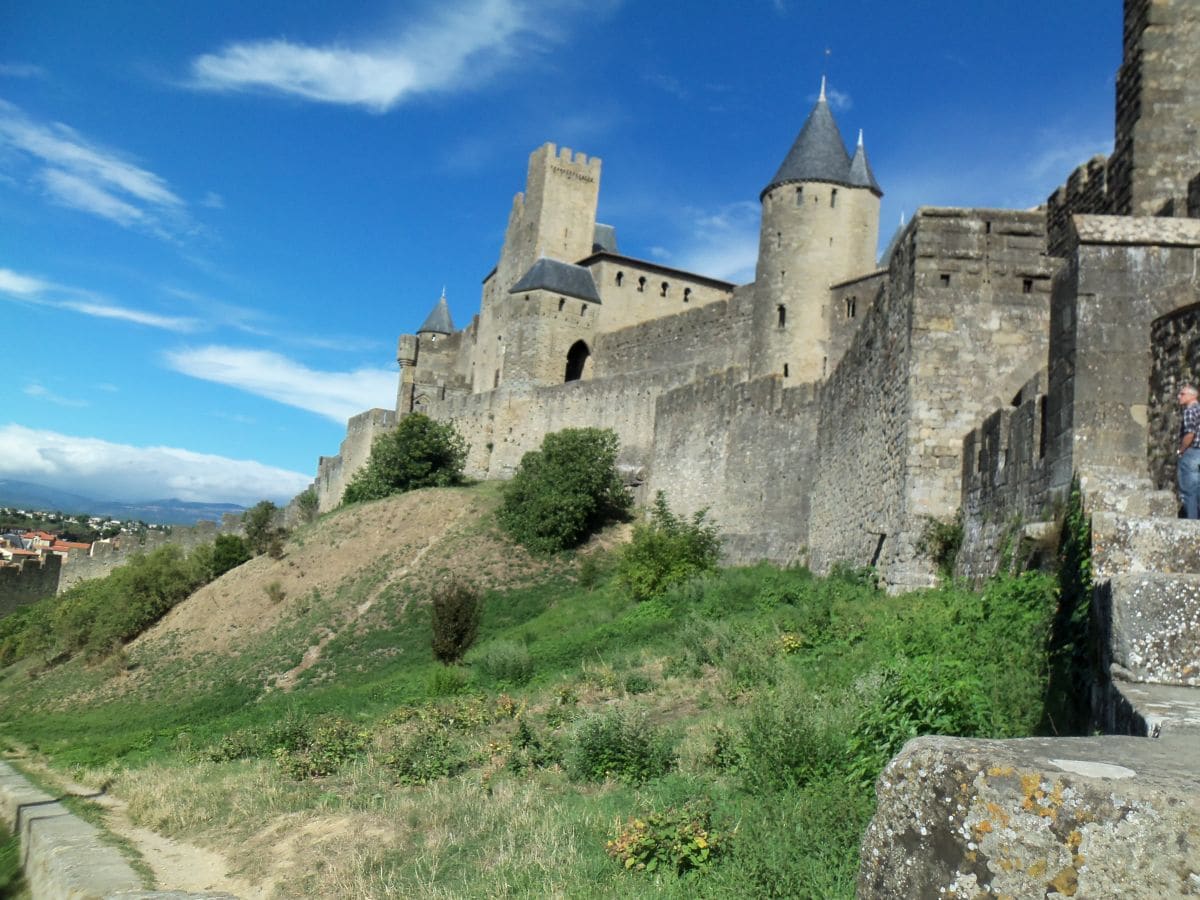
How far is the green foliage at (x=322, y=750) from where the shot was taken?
10062 mm

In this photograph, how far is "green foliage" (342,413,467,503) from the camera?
4009cm

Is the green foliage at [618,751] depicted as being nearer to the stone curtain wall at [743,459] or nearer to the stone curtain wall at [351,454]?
the stone curtain wall at [743,459]

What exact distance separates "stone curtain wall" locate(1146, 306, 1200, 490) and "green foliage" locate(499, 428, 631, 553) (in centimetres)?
2482

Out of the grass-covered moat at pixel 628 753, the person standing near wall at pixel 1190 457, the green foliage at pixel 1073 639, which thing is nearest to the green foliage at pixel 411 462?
the grass-covered moat at pixel 628 753

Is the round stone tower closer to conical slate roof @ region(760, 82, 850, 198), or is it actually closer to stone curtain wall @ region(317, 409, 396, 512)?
conical slate roof @ region(760, 82, 850, 198)

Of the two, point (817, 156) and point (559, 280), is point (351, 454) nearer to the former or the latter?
point (559, 280)

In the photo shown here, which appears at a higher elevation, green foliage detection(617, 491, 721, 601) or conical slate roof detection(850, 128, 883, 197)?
conical slate roof detection(850, 128, 883, 197)

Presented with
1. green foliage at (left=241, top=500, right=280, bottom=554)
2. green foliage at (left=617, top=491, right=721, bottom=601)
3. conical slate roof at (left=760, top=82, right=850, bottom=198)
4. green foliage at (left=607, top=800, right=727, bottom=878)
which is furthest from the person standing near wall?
green foliage at (left=241, top=500, right=280, bottom=554)

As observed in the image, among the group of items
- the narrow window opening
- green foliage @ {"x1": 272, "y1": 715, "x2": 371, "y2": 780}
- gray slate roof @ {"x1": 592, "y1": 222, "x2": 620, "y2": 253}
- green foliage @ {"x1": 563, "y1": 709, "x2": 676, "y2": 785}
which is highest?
gray slate roof @ {"x1": 592, "y1": 222, "x2": 620, "y2": 253}

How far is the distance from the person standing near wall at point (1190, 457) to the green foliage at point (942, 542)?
13.2 feet

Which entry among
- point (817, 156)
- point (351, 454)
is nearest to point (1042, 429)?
point (817, 156)

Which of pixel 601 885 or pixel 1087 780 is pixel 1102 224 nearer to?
pixel 601 885

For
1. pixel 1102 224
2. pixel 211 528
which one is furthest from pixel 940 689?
pixel 211 528

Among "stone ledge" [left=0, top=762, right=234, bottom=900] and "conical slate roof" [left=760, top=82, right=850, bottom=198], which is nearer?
"stone ledge" [left=0, top=762, right=234, bottom=900]
